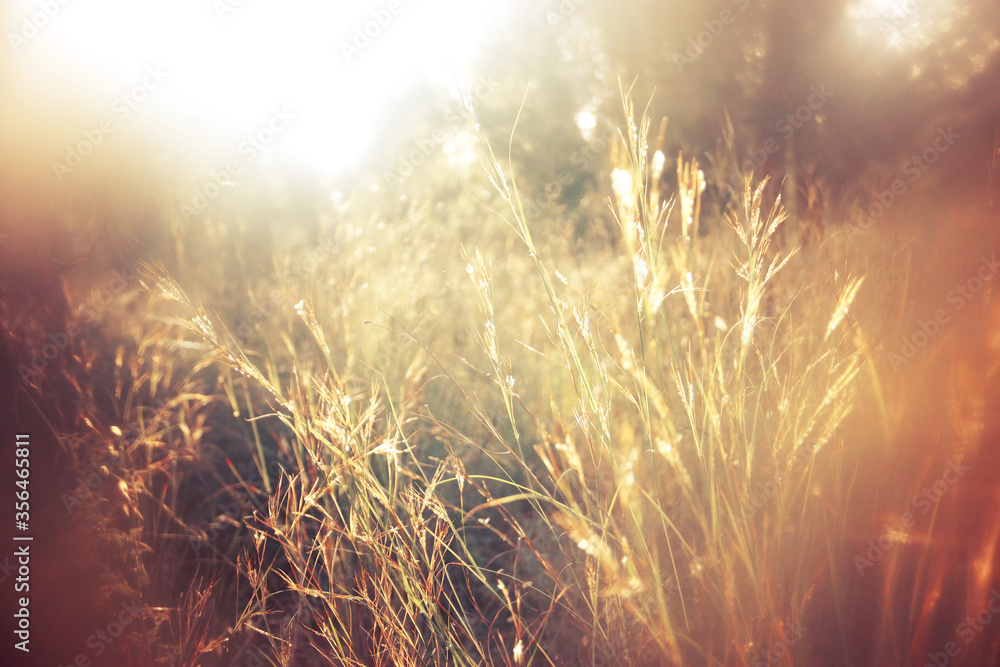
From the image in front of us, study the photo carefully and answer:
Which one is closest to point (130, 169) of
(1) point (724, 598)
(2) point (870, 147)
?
(1) point (724, 598)

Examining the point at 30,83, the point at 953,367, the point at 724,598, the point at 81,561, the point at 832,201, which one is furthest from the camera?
the point at 832,201

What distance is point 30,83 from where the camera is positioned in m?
1.52

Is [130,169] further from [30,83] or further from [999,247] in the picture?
[999,247]

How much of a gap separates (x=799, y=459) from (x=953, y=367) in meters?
0.45
